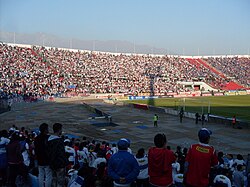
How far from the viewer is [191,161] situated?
19.7ft

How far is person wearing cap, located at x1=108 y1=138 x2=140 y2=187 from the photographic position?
631 centimetres

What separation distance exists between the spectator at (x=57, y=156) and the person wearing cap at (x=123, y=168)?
4.61ft

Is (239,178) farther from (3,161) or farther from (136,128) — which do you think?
(136,128)

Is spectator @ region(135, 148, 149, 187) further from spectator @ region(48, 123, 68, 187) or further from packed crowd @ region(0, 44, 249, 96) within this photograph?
packed crowd @ region(0, 44, 249, 96)

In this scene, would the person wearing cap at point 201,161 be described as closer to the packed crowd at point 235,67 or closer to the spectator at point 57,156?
the spectator at point 57,156

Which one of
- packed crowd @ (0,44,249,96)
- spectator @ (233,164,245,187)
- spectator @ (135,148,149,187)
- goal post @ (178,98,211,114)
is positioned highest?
packed crowd @ (0,44,249,96)

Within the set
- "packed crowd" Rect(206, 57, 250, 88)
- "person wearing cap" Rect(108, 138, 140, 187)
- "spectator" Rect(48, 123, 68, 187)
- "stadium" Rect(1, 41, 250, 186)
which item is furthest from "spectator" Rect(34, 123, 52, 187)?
"packed crowd" Rect(206, 57, 250, 88)

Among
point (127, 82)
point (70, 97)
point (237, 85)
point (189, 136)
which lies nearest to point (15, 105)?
point (70, 97)

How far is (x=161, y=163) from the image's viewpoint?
20.1 feet

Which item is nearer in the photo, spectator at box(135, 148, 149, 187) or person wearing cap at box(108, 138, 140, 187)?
person wearing cap at box(108, 138, 140, 187)

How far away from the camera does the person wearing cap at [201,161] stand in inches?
230

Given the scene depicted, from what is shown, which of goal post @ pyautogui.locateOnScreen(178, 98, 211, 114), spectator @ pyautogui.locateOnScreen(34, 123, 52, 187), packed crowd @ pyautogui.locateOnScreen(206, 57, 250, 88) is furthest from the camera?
packed crowd @ pyautogui.locateOnScreen(206, 57, 250, 88)

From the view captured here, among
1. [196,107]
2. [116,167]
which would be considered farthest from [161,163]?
[196,107]

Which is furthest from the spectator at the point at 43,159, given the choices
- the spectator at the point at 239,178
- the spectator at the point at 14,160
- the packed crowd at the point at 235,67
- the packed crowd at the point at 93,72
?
the packed crowd at the point at 235,67
